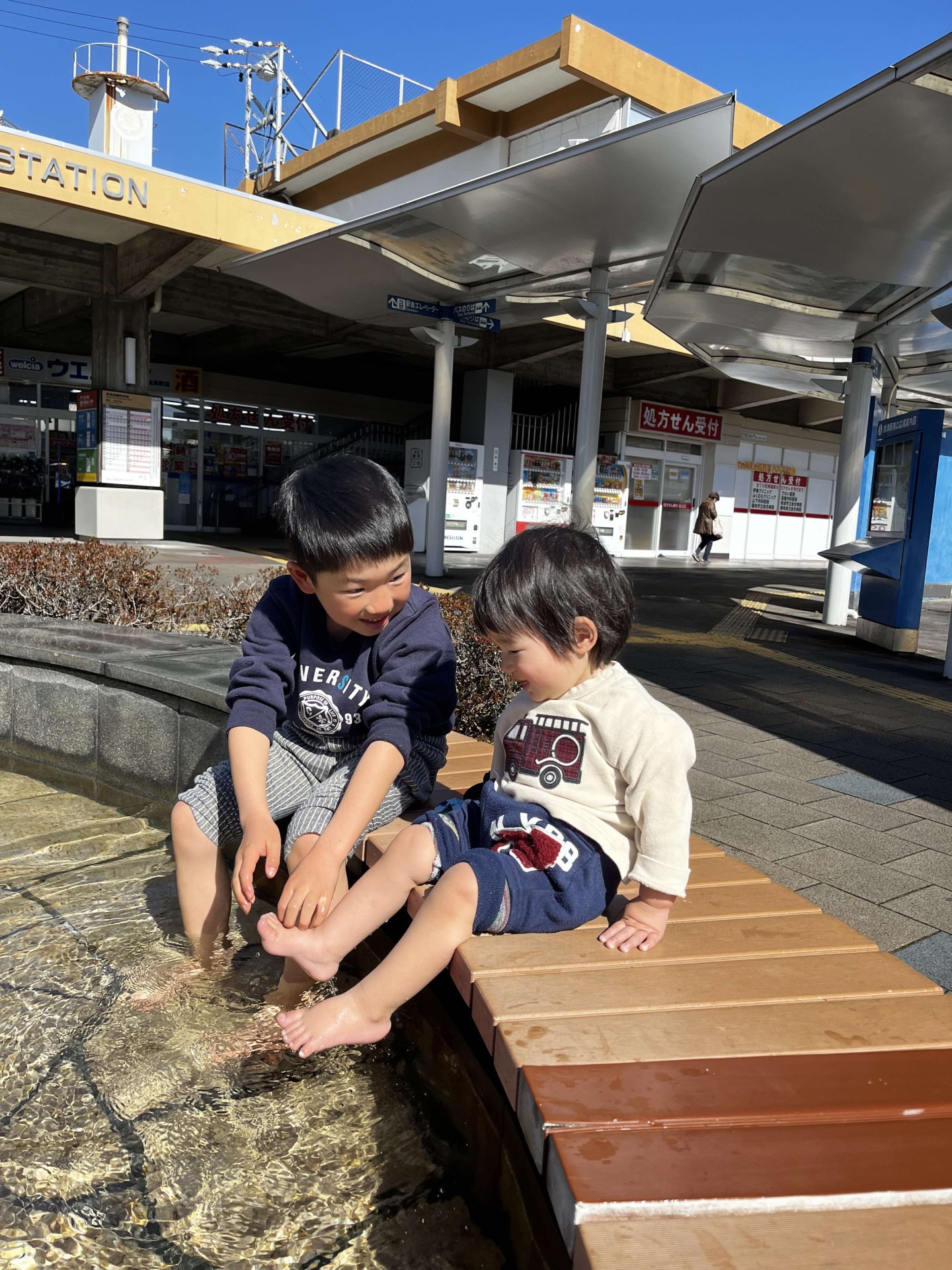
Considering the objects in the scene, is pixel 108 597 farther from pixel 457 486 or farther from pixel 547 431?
pixel 547 431

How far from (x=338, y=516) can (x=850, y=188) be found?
526 centimetres

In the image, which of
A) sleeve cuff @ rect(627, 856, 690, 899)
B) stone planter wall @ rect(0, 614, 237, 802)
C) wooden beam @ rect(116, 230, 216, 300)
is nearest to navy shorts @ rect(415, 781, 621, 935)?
sleeve cuff @ rect(627, 856, 690, 899)

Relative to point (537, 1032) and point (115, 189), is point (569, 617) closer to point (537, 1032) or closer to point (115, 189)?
point (537, 1032)

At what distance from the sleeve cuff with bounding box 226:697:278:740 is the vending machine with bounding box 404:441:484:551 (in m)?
15.2

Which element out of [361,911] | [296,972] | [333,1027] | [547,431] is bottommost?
[296,972]

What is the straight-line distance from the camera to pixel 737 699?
5.75m

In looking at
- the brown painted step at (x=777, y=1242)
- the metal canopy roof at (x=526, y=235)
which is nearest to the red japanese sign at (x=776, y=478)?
the metal canopy roof at (x=526, y=235)

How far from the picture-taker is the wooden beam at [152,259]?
1196 cm

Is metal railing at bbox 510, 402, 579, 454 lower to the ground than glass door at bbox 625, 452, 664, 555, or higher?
higher

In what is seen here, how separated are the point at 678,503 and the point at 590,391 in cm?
1207

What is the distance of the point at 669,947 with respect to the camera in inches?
67.3

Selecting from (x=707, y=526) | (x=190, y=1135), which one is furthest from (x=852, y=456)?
(x=707, y=526)

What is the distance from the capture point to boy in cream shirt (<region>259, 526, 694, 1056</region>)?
1.68m

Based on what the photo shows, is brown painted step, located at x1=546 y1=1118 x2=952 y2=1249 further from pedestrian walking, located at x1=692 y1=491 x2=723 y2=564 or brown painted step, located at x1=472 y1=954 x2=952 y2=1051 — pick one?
pedestrian walking, located at x1=692 y1=491 x2=723 y2=564
